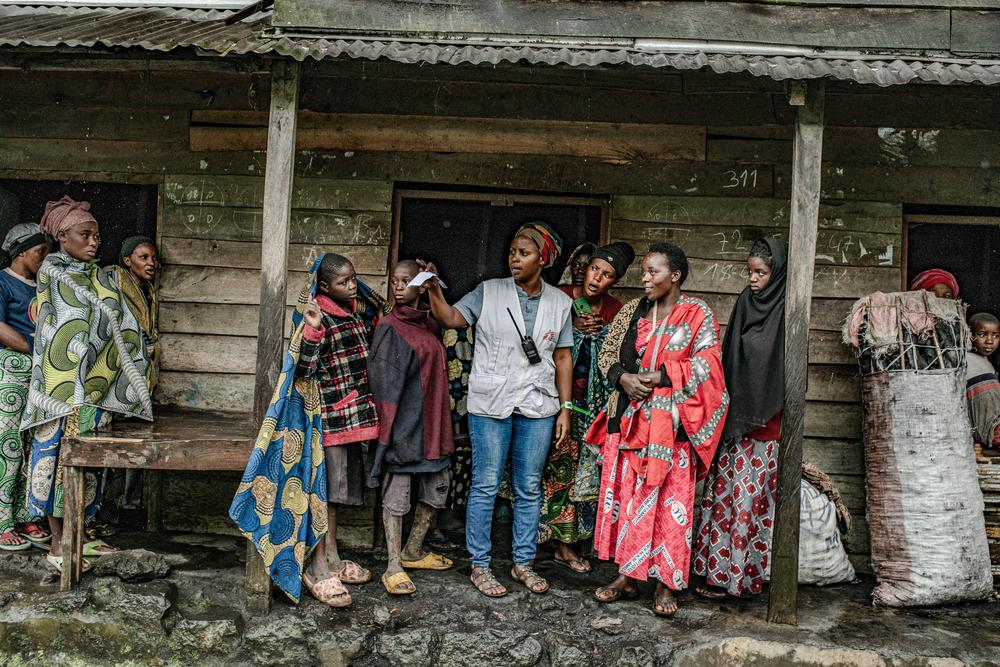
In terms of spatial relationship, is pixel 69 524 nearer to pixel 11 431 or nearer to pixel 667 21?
pixel 11 431

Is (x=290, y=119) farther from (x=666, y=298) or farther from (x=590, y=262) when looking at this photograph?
(x=666, y=298)

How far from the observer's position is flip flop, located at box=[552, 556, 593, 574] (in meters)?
5.27

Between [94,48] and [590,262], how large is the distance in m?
2.92

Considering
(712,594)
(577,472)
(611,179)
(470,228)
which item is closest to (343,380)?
(577,472)

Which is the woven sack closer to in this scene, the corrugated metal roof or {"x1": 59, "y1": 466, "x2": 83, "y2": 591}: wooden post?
the corrugated metal roof

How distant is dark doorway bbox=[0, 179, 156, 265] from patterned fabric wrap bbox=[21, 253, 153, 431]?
95 centimetres

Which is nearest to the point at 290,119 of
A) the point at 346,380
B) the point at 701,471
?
the point at 346,380

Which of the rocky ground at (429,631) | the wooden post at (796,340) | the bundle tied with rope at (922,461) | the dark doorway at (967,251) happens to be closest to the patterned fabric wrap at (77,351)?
the rocky ground at (429,631)

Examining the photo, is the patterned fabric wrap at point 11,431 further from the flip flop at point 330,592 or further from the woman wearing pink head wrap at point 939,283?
the woman wearing pink head wrap at point 939,283

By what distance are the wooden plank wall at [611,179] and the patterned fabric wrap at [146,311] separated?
0.30ft

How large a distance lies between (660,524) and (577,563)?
0.86 metres

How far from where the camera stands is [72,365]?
4.88 metres

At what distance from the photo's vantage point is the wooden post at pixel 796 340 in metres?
4.58

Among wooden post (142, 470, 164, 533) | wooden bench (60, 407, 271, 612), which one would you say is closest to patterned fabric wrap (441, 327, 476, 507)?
wooden bench (60, 407, 271, 612)
